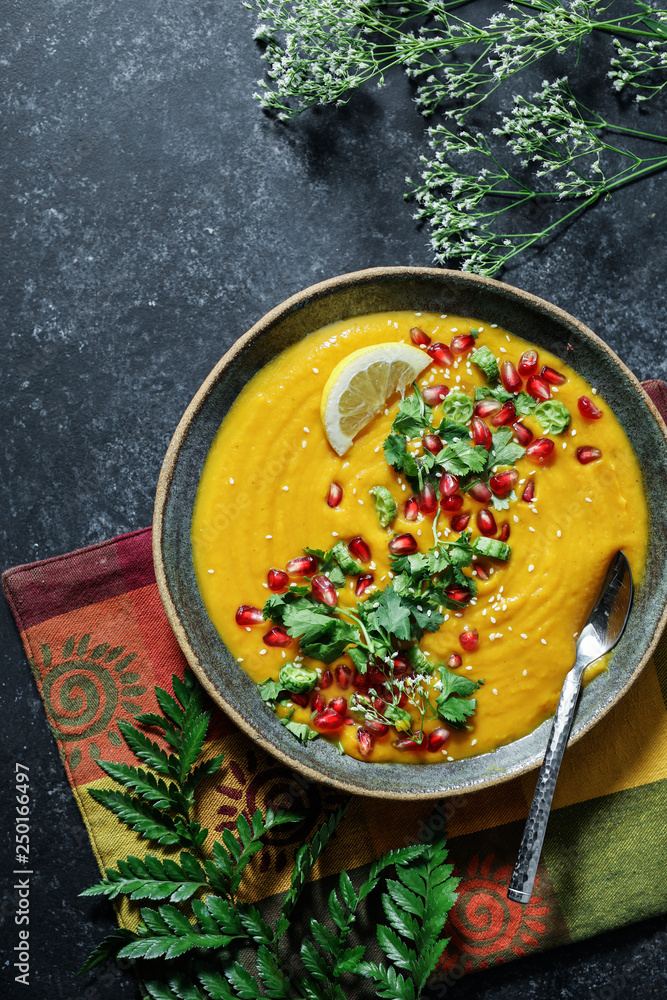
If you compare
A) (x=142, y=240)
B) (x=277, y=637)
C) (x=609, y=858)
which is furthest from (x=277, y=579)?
(x=609, y=858)

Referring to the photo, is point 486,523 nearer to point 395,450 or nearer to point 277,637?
point 395,450

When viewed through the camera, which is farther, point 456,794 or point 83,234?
point 83,234

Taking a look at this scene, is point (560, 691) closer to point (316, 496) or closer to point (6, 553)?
point (316, 496)

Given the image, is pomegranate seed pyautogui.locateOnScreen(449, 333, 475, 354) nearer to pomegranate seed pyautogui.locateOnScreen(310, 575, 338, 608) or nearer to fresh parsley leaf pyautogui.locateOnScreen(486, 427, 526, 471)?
fresh parsley leaf pyautogui.locateOnScreen(486, 427, 526, 471)

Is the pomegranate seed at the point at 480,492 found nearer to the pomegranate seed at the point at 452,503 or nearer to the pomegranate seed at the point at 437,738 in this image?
the pomegranate seed at the point at 452,503

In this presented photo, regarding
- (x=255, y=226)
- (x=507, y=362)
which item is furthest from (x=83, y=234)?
(x=507, y=362)

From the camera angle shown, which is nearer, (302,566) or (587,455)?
(302,566)
